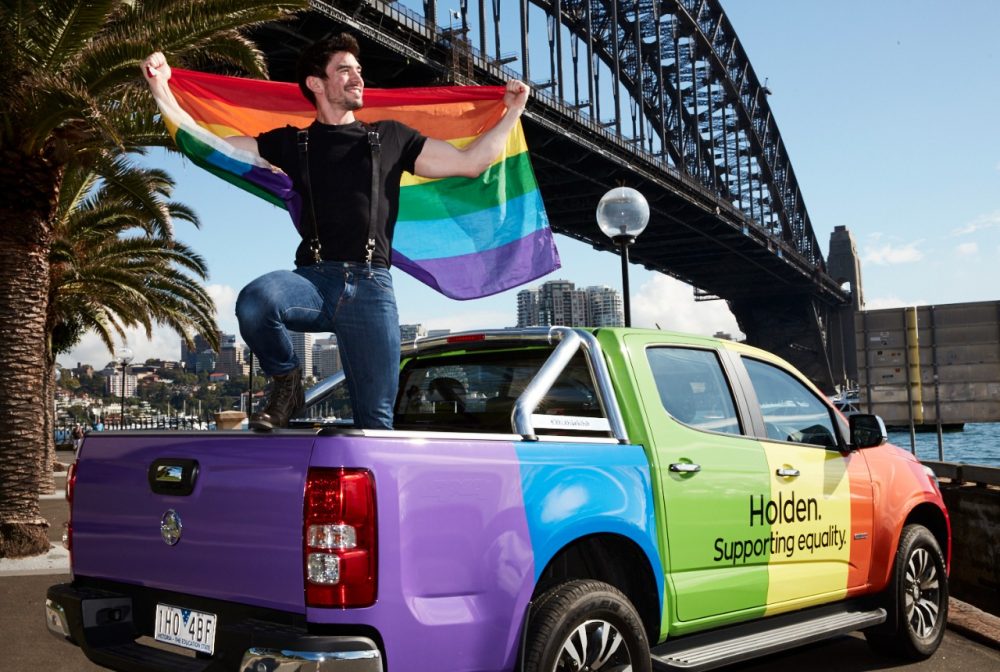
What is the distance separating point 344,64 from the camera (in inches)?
149

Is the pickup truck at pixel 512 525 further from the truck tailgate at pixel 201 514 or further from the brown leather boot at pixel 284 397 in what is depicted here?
the brown leather boot at pixel 284 397

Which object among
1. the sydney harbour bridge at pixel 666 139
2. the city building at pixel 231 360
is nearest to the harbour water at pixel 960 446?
the sydney harbour bridge at pixel 666 139

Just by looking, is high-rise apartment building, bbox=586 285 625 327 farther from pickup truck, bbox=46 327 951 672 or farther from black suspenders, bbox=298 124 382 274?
black suspenders, bbox=298 124 382 274

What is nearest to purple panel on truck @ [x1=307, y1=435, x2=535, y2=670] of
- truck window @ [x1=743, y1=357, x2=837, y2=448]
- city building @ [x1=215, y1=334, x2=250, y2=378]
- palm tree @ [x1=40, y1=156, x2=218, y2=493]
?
truck window @ [x1=743, y1=357, x2=837, y2=448]

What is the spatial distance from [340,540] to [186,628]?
29.9 inches

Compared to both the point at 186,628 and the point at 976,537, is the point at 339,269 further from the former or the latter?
the point at 976,537

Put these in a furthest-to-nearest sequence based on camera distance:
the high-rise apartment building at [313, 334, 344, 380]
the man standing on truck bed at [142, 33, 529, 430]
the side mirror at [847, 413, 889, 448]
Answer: the side mirror at [847, 413, 889, 448] → the high-rise apartment building at [313, 334, 344, 380] → the man standing on truck bed at [142, 33, 529, 430]

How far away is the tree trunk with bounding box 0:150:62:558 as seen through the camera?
9758mm

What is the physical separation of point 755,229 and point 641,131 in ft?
30.6

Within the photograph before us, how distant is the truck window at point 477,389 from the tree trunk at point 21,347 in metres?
6.61

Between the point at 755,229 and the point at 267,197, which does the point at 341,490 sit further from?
the point at 755,229

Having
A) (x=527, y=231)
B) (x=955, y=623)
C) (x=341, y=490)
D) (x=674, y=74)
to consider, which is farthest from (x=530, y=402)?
(x=674, y=74)

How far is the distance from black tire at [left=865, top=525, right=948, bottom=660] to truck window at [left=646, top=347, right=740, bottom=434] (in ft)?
4.88

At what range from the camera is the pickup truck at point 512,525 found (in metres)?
2.87
